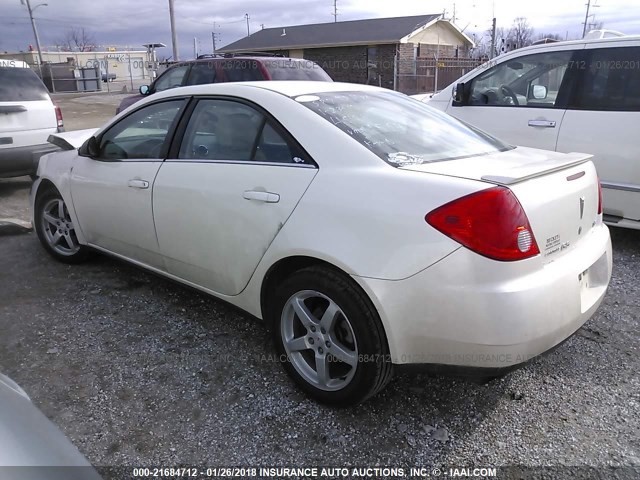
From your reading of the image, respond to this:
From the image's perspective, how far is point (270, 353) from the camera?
3186mm

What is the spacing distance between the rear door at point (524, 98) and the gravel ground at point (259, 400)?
2.05 metres

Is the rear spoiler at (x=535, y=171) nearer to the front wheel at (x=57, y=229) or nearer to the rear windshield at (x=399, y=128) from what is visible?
the rear windshield at (x=399, y=128)

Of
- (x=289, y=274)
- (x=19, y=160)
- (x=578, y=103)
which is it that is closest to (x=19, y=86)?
(x=19, y=160)

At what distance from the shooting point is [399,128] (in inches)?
114

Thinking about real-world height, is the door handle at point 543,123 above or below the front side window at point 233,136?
below

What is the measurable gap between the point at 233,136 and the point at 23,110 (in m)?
5.03

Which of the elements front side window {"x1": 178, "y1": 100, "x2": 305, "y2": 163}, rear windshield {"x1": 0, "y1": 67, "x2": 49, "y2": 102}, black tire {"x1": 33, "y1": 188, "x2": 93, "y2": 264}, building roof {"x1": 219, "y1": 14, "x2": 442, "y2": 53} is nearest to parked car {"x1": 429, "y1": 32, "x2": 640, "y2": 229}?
front side window {"x1": 178, "y1": 100, "x2": 305, "y2": 163}

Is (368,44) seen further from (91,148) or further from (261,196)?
(261,196)

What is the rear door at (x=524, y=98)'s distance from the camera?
198 inches

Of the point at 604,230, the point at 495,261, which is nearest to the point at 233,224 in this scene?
the point at 495,261

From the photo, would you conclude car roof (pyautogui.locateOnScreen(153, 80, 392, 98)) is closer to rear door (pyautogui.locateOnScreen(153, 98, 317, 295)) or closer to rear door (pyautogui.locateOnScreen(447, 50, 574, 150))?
rear door (pyautogui.locateOnScreen(153, 98, 317, 295))

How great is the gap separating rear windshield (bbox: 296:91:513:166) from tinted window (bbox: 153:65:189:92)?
745 cm

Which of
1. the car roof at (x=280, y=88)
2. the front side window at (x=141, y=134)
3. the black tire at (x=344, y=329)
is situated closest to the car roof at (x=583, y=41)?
the car roof at (x=280, y=88)

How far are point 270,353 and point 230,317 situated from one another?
546mm
